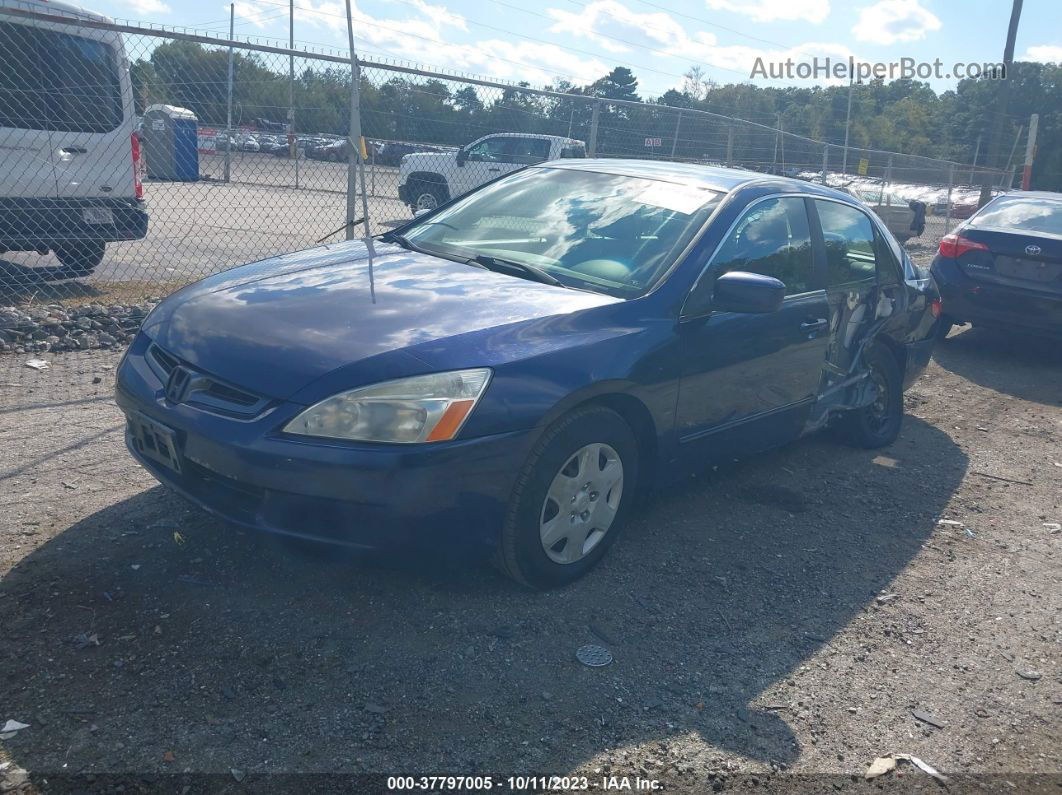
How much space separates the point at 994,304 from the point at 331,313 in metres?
6.97

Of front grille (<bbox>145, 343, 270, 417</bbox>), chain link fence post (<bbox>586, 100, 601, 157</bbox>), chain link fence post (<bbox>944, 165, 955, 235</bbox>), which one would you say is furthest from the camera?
chain link fence post (<bbox>944, 165, 955, 235</bbox>)

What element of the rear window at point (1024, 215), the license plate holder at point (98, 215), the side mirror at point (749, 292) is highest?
the rear window at point (1024, 215)

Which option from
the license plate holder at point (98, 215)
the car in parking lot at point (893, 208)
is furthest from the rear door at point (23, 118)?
the car in parking lot at point (893, 208)

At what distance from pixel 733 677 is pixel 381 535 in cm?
128

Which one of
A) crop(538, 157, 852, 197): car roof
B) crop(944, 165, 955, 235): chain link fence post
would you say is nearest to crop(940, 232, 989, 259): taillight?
crop(538, 157, 852, 197): car roof

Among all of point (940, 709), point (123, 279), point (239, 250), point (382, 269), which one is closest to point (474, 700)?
point (940, 709)

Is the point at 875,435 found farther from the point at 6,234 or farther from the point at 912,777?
the point at 6,234

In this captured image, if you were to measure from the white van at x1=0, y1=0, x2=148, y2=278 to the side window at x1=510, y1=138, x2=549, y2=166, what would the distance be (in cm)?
369

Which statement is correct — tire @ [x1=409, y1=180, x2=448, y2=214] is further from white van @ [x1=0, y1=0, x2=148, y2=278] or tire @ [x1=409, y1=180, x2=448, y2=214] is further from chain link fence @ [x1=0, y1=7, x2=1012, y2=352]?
white van @ [x1=0, y1=0, x2=148, y2=278]

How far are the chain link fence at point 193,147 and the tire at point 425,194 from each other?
3 centimetres

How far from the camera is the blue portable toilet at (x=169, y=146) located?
29.5 ft

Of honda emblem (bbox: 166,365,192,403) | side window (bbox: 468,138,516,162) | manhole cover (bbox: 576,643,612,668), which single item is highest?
side window (bbox: 468,138,516,162)

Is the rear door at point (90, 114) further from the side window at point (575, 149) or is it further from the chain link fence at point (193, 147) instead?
the side window at point (575, 149)

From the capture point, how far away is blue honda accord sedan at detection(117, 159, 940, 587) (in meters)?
3.06
